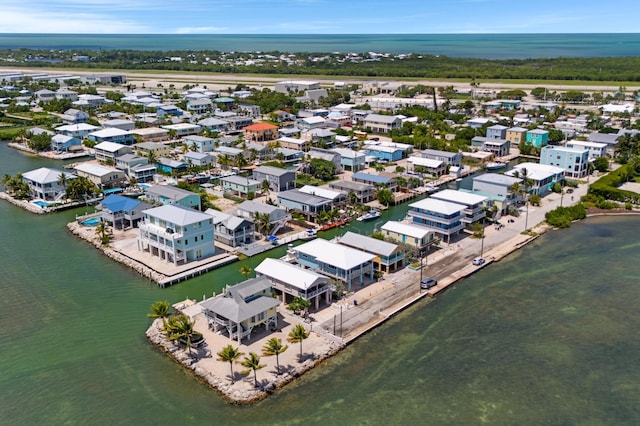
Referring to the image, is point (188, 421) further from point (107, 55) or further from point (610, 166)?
point (107, 55)

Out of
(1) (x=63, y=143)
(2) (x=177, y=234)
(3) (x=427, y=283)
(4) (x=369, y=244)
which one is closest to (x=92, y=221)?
(2) (x=177, y=234)

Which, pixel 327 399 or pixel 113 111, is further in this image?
pixel 113 111

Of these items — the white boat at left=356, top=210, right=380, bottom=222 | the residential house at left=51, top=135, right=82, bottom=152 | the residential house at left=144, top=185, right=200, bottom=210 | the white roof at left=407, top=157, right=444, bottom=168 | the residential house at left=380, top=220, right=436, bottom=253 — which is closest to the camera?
the residential house at left=380, top=220, right=436, bottom=253

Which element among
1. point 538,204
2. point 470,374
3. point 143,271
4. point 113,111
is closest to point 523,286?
point 470,374

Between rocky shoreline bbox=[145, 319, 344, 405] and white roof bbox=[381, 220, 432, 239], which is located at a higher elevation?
white roof bbox=[381, 220, 432, 239]

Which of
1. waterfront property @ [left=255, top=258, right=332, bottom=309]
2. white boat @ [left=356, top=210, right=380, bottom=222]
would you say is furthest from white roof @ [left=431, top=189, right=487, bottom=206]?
waterfront property @ [left=255, top=258, right=332, bottom=309]

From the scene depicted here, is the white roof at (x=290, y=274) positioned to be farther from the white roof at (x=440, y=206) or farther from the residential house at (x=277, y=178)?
the residential house at (x=277, y=178)

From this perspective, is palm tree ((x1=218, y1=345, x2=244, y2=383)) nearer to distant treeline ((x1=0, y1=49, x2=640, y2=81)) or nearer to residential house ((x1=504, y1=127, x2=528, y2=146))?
residential house ((x1=504, y1=127, x2=528, y2=146))
